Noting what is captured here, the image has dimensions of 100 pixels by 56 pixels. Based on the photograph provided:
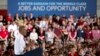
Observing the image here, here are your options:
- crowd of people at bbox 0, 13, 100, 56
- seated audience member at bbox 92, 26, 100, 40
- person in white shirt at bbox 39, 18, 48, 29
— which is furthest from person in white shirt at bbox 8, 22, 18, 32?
seated audience member at bbox 92, 26, 100, 40

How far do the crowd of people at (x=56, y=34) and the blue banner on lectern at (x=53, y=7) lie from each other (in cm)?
93

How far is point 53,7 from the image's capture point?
2008 centimetres

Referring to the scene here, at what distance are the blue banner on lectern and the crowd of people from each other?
931 millimetres

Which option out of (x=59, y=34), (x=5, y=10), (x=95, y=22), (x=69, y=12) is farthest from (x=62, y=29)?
(x=5, y=10)

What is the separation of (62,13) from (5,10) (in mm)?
3652

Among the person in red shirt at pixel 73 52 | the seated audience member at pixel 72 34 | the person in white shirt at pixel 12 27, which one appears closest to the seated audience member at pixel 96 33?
the seated audience member at pixel 72 34

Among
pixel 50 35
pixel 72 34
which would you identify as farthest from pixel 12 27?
pixel 72 34

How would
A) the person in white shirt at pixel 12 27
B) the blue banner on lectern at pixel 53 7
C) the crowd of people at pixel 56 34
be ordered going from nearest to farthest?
the crowd of people at pixel 56 34, the person in white shirt at pixel 12 27, the blue banner on lectern at pixel 53 7

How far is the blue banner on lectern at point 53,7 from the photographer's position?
64.3 feet

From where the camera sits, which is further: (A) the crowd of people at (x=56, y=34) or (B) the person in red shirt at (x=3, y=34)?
(B) the person in red shirt at (x=3, y=34)

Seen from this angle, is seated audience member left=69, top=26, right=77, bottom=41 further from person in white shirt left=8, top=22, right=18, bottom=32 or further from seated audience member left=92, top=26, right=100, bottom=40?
person in white shirt left=8, top=22, right=18, bottom=32

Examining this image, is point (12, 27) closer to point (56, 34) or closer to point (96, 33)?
point (56, 34)

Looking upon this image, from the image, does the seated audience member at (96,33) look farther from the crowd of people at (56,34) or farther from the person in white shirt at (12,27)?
the person in white shirt at (12,27)

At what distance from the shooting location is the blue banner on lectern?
19594mm
